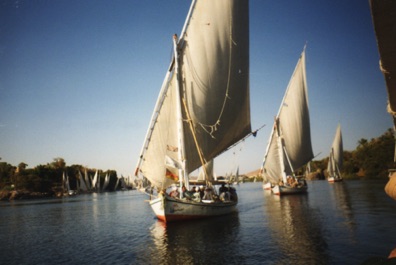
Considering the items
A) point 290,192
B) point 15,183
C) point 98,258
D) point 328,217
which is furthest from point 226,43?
point 15,183

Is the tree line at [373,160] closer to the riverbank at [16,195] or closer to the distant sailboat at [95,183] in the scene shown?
the distant sailboat at [95,183]

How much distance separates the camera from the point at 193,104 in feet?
79.9

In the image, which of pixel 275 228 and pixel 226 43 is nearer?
pixel 275 228

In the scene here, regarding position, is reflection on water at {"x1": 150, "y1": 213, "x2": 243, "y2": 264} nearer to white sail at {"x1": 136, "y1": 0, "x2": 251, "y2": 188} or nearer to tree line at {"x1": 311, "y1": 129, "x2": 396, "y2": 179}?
white sail at {"x1": 136, "y1": 0, "x2": 251, "y2": 188}

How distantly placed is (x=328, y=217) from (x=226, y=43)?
18553mm

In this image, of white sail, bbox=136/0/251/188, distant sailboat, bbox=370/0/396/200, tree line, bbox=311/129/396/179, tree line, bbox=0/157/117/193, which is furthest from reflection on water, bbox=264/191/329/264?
tree line, bbox=0/157/117/193

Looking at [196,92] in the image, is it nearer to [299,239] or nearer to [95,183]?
[299,239]

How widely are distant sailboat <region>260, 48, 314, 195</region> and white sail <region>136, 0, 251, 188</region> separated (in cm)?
2600

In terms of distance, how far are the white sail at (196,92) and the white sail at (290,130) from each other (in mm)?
25987

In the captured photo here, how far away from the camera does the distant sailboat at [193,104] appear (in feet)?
75.5

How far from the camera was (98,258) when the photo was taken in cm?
1573

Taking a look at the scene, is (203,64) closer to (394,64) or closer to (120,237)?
(120,237)

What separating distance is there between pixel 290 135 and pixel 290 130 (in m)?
0.96

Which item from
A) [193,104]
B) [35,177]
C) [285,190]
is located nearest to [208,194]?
[193,104]
